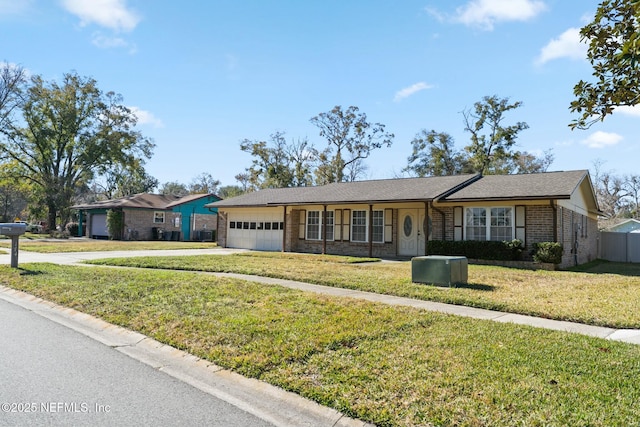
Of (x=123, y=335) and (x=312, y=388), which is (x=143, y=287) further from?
(x=312, y=388)

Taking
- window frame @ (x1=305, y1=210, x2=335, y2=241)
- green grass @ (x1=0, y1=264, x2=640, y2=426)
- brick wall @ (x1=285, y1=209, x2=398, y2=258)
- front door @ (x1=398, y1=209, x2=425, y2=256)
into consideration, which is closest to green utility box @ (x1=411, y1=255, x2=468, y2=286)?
green grass @ (x1=0, y1=264, x2=640, y2=426)

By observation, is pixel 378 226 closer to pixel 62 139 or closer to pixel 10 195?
pixel 62 139

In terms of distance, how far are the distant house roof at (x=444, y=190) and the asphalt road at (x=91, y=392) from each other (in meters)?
14.7

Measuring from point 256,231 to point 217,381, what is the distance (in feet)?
71.5

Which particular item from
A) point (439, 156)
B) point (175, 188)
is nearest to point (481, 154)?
point (439, 156)

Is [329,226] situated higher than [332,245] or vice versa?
[329,226]

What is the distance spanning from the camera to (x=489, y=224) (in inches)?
690

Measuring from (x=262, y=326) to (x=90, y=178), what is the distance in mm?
47689

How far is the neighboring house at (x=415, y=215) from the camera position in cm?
1673

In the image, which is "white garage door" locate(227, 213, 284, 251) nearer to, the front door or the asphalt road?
the front door

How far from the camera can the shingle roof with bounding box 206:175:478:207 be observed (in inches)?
774

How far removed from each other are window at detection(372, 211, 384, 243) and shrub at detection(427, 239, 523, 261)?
347 centimetres

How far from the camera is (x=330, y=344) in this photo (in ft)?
17.4

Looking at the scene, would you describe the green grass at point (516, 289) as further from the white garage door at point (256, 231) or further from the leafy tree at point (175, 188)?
the leafy tree at point (175, 188)
